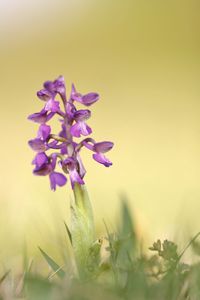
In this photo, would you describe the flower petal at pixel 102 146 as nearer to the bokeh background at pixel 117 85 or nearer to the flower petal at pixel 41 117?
the flower petal at pixel 41 117

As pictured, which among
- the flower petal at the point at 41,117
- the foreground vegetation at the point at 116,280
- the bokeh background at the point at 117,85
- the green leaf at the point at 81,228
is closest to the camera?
the foreground vegetation at the point at 116,280

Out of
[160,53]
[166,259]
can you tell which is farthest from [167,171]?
[166,259]

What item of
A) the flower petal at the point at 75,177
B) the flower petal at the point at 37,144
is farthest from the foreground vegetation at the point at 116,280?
the flower petal at the point at 37,144

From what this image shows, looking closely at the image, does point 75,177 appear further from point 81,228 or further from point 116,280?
point 116,280

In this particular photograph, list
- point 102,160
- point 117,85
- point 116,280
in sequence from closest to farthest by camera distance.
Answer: point 116,280
point 102,160
point 117,85

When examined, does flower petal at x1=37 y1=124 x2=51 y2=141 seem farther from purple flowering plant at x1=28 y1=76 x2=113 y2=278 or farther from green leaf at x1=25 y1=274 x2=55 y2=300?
green leaf at x1=25 y1=274 x2=55 y2=300

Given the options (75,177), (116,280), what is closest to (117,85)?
(75,177)

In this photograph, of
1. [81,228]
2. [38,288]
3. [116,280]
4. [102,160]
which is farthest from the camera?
[102,160]

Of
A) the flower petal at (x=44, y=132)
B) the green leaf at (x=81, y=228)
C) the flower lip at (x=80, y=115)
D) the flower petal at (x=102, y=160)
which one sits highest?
the flower lip at (x=80, y=115)
